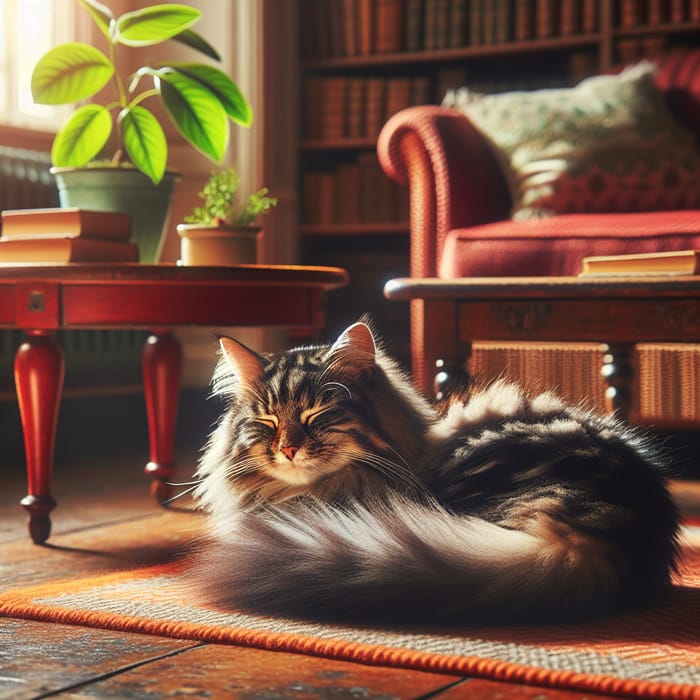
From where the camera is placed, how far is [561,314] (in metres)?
1.87

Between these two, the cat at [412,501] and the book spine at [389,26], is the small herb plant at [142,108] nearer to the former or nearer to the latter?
the cat at [412,501]

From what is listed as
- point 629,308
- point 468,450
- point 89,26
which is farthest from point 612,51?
point 468,450

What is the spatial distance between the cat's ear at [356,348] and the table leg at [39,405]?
1.90 ft

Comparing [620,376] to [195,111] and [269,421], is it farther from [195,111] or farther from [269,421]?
[195,111]

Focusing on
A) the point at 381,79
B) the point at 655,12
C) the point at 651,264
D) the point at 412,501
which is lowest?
the point at 412,501

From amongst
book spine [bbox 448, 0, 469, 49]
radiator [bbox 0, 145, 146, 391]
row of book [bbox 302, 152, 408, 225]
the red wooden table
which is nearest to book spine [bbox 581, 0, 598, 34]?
book spine [bbox 448, 0, 469, 49]

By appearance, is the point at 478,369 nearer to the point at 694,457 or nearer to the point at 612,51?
the point at 694,457

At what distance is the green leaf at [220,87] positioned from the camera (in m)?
1.98

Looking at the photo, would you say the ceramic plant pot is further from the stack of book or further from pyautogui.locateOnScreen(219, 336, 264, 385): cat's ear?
pyautogui.locateOnScreen(219, 336, 264, 385): cat's ear

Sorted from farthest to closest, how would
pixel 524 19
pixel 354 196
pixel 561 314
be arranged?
pixel 354 196 → pixel 524 19 → pixel 561 314

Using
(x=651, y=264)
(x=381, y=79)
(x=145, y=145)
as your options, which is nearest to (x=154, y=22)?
(x=145, y=145)

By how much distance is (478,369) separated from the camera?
2215 mm

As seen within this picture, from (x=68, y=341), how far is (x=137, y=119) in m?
1.36

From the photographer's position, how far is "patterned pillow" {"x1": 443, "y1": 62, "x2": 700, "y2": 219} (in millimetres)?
2777
